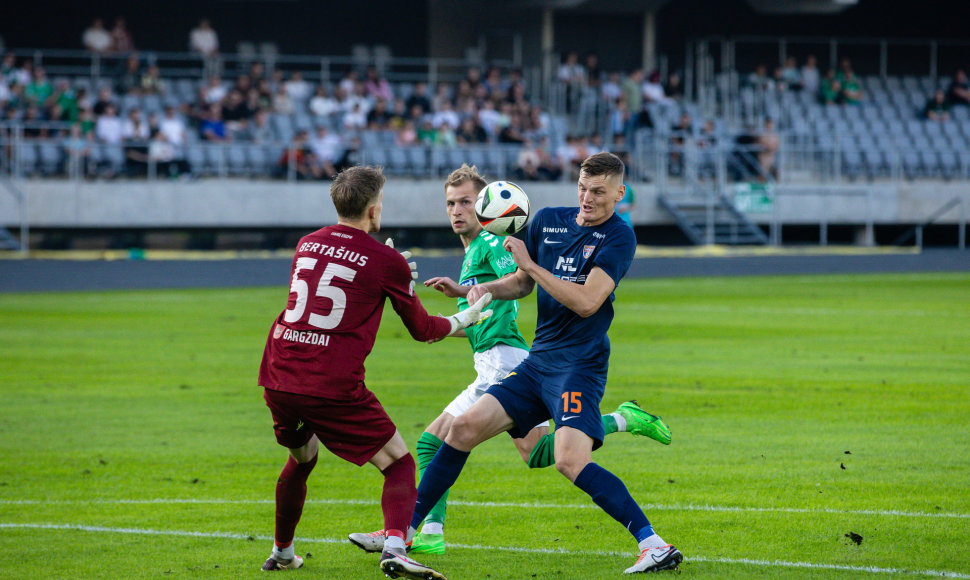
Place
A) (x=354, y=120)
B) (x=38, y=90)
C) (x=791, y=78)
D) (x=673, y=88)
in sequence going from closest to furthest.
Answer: (x=38, y=90)
(x=354, y=120)
(x=673, y=88)
(x=791, y=78)

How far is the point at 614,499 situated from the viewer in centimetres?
554

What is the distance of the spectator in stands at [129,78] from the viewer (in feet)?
102

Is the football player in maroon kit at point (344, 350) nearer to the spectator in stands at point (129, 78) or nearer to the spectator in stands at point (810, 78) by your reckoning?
the spectator in stands at point (129, 78)

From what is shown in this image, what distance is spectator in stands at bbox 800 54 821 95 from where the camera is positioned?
3972cm

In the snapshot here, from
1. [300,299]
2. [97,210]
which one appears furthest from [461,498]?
[97,210]

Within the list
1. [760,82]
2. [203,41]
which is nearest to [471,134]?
[203,41]

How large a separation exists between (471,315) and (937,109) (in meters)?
37.2

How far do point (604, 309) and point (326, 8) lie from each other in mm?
36213

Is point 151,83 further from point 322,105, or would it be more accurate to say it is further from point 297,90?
point 322,105

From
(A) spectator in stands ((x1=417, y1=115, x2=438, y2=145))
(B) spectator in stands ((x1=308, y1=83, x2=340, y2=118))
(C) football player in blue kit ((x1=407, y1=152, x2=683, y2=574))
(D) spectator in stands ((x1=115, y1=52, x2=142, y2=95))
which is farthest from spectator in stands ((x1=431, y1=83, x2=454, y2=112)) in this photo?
(C) football player in blue kit ((x1=407, y1=152, x2=683, y2=574))

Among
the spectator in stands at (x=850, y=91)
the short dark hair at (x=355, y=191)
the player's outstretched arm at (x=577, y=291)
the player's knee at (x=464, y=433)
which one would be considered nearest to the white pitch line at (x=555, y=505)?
the player's knee at (x=464, y=433)

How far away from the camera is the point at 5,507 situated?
7.04 meters

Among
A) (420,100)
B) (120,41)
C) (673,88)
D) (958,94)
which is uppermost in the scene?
(120,41)

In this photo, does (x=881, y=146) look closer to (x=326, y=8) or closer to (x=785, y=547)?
(x=326, y=8)
